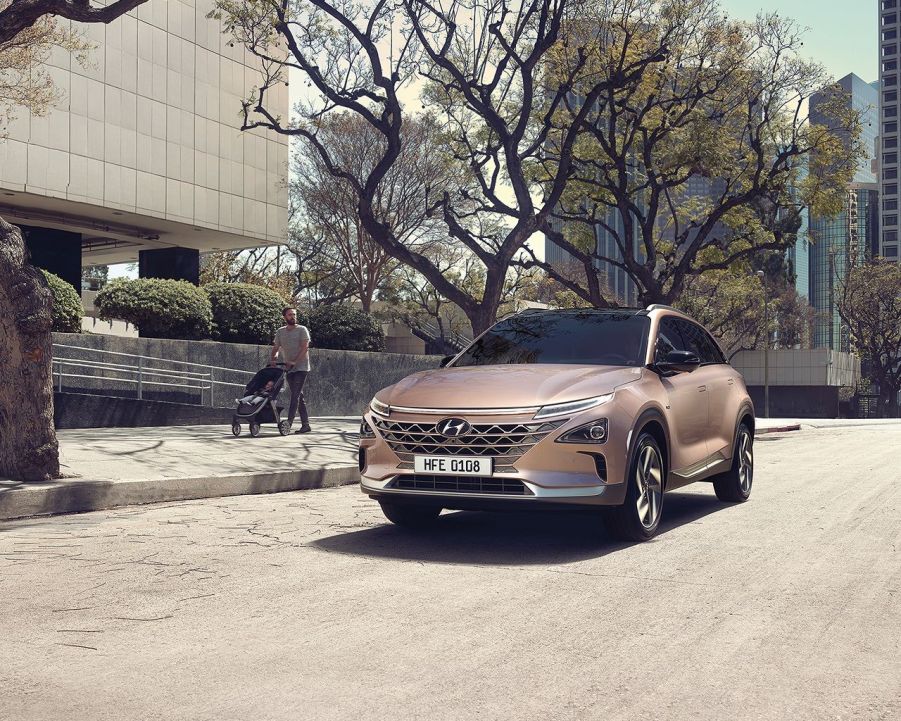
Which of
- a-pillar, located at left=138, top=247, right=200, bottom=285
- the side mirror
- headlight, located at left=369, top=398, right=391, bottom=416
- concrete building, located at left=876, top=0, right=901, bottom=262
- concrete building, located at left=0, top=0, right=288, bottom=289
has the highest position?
concrete building, located at left=876, top=0, right=901, bottom=262

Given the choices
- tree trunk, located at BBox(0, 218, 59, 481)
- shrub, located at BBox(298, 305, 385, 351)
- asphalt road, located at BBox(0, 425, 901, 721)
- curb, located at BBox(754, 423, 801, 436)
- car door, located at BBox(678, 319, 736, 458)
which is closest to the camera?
asphalt road, located at BBox(0, 425, 901, 721)

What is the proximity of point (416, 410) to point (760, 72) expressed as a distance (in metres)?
23.8

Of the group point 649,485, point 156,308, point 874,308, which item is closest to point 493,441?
point 649,485

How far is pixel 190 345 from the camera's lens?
69.9ft

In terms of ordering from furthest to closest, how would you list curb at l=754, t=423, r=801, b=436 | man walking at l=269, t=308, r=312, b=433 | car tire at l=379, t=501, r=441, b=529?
curb at l=754, t=423, r=801, b=436
man walking at l=269, t=308, r=312, b=433
car tire at l=379, t=501, r=441, b=529

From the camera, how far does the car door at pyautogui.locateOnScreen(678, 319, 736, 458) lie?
8.83m

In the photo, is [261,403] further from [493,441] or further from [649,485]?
[493,441]

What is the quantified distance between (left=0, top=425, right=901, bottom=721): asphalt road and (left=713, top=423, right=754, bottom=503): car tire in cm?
116

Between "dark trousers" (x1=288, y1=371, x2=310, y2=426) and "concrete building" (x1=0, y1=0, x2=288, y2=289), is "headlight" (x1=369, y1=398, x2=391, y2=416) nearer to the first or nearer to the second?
"dark trousers" (x1=288, y1=371, x2=310, y2=426)

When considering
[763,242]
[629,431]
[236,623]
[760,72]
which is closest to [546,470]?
[629,431]

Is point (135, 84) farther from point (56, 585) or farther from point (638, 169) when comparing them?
point (56, 585)

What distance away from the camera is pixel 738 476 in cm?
958

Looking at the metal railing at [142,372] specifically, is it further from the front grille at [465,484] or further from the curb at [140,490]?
the front grille at [465,484]

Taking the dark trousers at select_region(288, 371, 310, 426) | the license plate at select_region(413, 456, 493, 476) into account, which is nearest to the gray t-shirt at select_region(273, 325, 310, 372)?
the dark trousers at select_region(288, 371, 310, 426)
